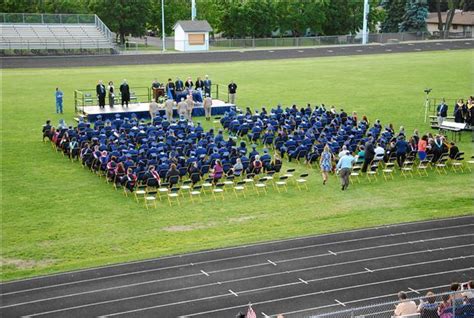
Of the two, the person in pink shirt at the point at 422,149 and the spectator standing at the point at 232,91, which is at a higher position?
the spectator standing at the point at 232,91

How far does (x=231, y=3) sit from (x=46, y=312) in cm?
7448

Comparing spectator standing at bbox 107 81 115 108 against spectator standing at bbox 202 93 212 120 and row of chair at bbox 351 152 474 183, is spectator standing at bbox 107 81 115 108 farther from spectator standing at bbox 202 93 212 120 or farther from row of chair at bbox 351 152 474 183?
row of chair at bbox 351 152 474 183

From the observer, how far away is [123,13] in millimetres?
81938

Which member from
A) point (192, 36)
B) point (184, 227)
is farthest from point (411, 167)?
point (192, 36)

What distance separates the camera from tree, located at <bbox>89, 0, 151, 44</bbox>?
8138cm

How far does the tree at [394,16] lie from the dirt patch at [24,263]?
83405 millimetres

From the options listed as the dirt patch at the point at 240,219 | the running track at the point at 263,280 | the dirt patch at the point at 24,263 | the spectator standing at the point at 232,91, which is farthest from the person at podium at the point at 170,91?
the dirt patch at the point at 24,263

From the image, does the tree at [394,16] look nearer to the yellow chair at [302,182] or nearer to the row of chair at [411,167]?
the row of chair at [411,167]

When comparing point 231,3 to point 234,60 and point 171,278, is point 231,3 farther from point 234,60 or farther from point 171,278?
point 171,278

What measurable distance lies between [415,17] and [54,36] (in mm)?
47238

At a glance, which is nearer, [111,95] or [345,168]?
[345,168]

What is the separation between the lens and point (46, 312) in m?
16.5

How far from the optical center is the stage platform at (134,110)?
38656mm

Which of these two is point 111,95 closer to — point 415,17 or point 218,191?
point 218,191
